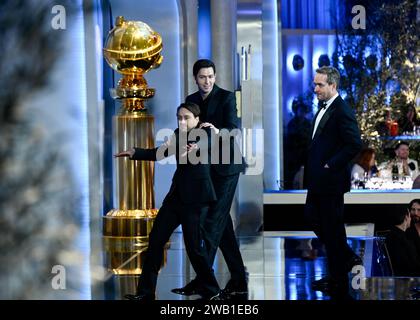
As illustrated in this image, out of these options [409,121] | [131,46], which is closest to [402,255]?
[131,46]

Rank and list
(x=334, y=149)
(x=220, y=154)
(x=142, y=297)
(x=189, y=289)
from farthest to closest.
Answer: (x=334, y=149), (x=189, y=289), (x=220, y=154), (x=142, y=297)

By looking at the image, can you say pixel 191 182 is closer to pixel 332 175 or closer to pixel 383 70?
pixel 332 175

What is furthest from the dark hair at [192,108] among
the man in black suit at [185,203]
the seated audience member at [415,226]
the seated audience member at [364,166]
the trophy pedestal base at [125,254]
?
the seated audience member at [364,166]

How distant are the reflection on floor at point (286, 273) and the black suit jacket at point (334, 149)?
2.28ft

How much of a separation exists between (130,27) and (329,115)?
3238mm

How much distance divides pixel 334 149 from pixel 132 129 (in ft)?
11.0

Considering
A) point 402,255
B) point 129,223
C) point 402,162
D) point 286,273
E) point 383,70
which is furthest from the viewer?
point 383,70

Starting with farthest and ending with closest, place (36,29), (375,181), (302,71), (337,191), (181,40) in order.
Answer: (302,71) < (375,181) < (181,40) < (36,29) < (337,191)

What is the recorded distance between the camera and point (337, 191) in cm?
624

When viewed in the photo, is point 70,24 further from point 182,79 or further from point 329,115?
point 329,115

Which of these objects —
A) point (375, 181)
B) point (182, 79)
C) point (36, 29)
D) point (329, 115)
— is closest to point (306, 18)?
point (375, 181)

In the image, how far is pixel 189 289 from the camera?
616 cm

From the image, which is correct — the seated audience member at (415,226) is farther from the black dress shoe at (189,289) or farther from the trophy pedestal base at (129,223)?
the trophy pedestal base at (129,223)

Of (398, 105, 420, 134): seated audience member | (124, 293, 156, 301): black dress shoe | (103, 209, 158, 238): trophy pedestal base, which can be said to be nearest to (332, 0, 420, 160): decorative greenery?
(398, 105, 420, 134): seated audience member
